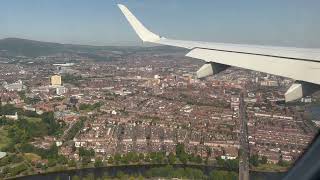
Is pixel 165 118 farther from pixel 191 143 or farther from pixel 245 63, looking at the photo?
pixel 245 63

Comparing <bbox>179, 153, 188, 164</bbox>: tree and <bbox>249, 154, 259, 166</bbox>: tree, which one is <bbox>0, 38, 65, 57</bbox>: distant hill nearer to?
<bbox>179, 153, 188, 164</bbox>: tree

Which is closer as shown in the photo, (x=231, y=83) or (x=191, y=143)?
(x=191, y=143)

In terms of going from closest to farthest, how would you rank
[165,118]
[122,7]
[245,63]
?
Answer: [245,63]
[122,7]
[165,118]

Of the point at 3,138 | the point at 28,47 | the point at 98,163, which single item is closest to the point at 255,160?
the point at 98,163

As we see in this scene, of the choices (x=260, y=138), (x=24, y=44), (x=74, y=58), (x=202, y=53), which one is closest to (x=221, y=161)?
(x=260, y=138)

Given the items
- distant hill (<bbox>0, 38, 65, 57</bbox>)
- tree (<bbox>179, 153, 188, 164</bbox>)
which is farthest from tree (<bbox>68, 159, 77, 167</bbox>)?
distant hill (<bbox>0, 38, 65, 57</bbox>)

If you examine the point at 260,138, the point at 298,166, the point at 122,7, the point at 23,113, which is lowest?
the point at 23,113

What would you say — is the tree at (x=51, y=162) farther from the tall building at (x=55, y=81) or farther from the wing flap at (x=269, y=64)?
the tall building at (x=55, y=81)
